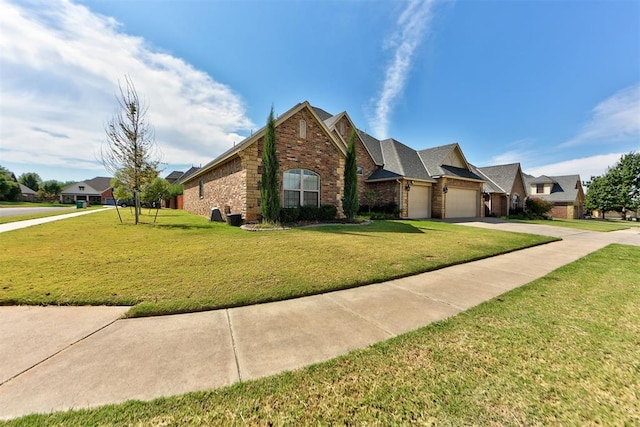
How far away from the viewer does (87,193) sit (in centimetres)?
5488

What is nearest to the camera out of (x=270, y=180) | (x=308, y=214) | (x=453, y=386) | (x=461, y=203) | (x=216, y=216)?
(x=453, y=386)

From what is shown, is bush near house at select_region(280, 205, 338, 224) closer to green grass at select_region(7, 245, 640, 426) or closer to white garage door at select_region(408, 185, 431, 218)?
white garage door at select_region(408, 185, 431, 218)

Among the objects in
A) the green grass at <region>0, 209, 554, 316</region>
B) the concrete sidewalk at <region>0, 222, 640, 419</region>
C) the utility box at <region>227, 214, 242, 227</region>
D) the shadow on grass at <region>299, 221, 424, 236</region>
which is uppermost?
Result: the utility box at <region>227, 214, 242, 227</region>

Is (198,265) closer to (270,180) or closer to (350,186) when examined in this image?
(270,180)

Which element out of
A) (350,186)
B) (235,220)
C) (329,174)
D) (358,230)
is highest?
(329,174)

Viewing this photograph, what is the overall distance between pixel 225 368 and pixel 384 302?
2.43 metres

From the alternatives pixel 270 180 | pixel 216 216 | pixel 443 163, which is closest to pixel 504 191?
pixel 443 163

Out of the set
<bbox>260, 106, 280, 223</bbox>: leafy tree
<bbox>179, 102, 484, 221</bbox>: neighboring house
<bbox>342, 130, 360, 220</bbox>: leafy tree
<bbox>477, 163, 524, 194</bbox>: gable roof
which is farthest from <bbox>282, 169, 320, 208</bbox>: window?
<bbox>477, 163, 524, 194</bbox>: gable roof

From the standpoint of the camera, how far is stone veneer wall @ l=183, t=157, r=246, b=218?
40.0 ft

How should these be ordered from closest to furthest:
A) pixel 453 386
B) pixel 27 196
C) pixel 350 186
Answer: pixel 453 386 → pixel 350 186 → pixel 27 196

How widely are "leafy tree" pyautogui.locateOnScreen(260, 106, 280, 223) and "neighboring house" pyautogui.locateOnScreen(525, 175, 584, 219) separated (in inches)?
1607

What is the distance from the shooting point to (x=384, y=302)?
3.72 meters

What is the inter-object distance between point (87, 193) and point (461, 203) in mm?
74348

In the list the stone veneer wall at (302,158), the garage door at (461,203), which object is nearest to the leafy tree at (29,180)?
Answer: the stone veneer wall at (302,158)
